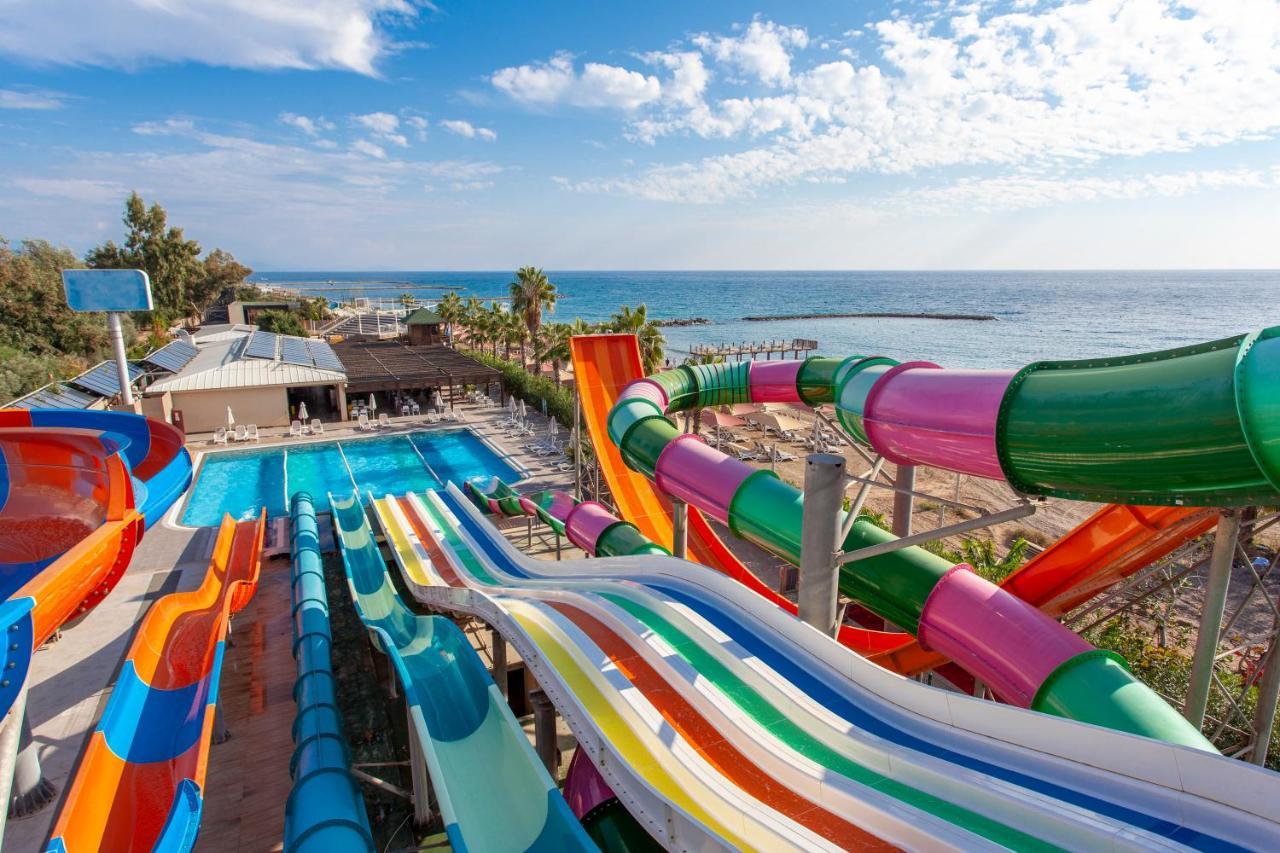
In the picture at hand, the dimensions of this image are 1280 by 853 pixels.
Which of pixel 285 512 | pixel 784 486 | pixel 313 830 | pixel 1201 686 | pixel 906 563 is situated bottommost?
pixel 285 512

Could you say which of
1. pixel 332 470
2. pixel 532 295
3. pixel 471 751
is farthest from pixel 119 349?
pixel 532 295

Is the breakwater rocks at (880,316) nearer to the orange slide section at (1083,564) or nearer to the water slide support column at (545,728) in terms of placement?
the orange slide section at (1083,564)

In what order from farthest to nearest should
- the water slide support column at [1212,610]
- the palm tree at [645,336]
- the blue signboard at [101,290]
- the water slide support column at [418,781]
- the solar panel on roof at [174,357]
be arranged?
the solar panel on roof at [174,357] → the palm tree at [645,336] → the blue signboard at [101,290] → the water slide support column at [418,781] → the water slide support column at [1212,610]

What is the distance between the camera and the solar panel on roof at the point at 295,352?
31688 millimetres

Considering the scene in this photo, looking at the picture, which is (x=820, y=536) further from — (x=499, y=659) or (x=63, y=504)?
(x=63, y=504)

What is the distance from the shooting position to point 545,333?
41.5 m

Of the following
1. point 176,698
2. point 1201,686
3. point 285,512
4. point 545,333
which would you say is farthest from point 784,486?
point 545,333

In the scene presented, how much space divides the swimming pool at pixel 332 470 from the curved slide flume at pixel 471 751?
1208 cm

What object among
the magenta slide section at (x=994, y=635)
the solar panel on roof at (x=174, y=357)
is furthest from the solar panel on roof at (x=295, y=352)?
the magenta slide section at (x=994, y=635)

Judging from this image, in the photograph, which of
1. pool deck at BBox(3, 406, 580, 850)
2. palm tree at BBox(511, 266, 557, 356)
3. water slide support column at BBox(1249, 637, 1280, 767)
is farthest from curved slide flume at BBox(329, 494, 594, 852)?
palm tree at BBox(511, 266, 557, 356)

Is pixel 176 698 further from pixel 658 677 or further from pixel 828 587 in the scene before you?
pixel 828 587

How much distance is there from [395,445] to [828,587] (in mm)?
24140

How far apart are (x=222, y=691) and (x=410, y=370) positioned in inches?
938

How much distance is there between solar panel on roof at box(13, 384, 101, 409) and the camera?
2284cm
